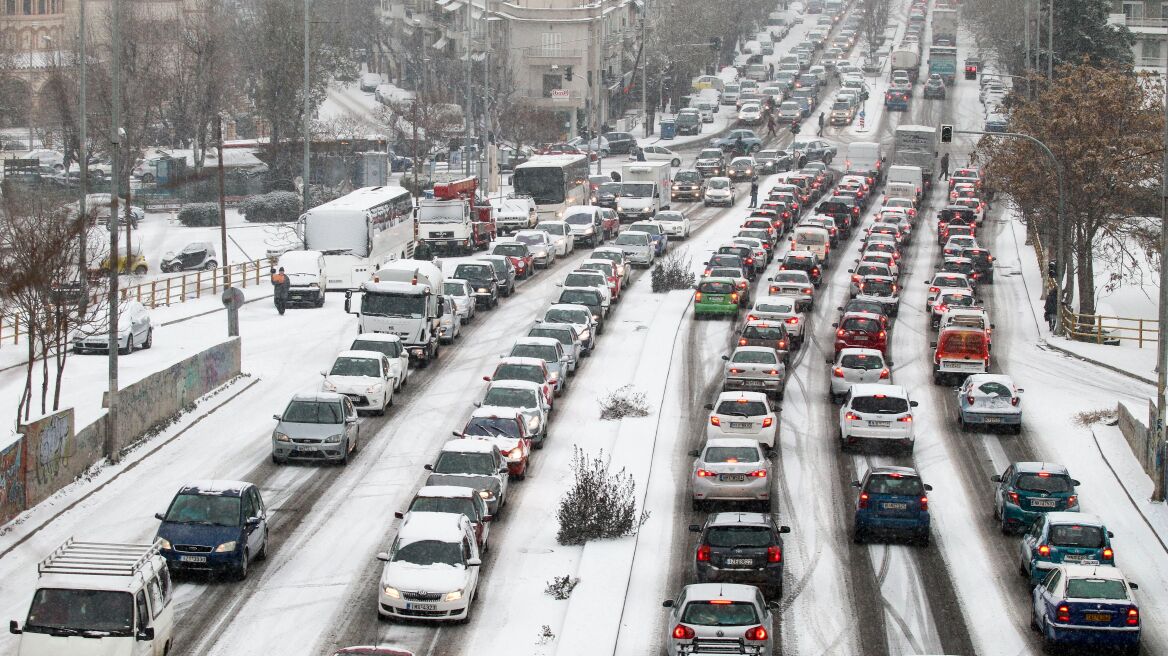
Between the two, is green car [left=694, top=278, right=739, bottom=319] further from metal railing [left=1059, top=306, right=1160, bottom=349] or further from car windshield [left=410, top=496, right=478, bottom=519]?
car windshield [left=410, top=496, right=478, bottom=519]

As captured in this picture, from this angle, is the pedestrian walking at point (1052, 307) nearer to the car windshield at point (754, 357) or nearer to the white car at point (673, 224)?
the car windshield at point (754, 357)

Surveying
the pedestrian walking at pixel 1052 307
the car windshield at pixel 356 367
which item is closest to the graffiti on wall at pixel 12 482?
the car windshield at pixel 356 367

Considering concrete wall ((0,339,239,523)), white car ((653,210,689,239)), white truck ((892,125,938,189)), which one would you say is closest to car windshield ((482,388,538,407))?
concrete wall ((0,339,239,523))

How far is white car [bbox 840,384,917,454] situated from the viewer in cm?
3522

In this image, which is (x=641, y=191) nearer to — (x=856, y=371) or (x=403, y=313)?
(x=403, y=313)

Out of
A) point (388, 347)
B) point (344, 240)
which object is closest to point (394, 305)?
point (388, 347)

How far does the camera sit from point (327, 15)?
13562cm

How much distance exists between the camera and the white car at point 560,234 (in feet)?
208

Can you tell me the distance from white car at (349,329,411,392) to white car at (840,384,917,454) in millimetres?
11019

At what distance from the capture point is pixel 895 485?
28734 millimetres

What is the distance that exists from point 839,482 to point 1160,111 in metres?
25.5

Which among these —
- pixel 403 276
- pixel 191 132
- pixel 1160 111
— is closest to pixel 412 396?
pixel 403 276

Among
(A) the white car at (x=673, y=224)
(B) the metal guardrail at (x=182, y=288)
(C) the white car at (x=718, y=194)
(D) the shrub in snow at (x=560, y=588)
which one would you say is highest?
(C) the white car at (x=718, y=194)

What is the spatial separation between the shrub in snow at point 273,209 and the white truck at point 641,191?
17310 mm
